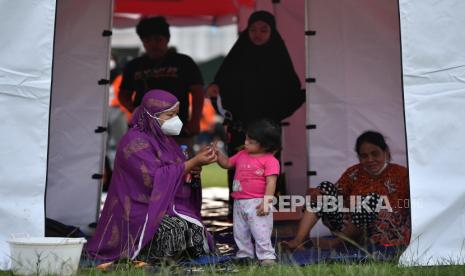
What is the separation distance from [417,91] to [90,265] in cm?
230

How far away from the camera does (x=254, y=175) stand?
569cm

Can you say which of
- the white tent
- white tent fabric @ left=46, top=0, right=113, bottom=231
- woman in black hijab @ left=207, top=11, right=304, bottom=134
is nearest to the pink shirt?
the white tent

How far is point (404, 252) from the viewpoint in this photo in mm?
5340

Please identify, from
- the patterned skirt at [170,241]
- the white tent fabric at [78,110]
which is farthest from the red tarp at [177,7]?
the patterned skirt at [170,241]

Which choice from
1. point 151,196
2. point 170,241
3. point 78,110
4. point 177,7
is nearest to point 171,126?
point 151,196

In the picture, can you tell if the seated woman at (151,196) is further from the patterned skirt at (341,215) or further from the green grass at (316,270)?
the patterned skirt at (341,215)

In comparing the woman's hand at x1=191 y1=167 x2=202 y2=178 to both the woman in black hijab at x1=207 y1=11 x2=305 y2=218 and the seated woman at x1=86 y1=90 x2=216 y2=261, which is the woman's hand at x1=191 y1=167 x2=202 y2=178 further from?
the woman in black hijab at x1=207 y1=11 x2=305 y2=218

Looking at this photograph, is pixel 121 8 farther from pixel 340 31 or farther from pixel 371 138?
pixel 371 138

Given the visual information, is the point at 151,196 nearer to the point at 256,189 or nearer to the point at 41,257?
the point at 256,189

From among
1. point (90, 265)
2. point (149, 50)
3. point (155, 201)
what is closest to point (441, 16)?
point (155, 201)

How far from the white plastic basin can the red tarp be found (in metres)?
5.92

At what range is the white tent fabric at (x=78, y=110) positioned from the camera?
6.98 m

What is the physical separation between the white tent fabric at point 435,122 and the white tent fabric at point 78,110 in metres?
2.64

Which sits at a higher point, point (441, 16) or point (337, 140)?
point (441, 16)
